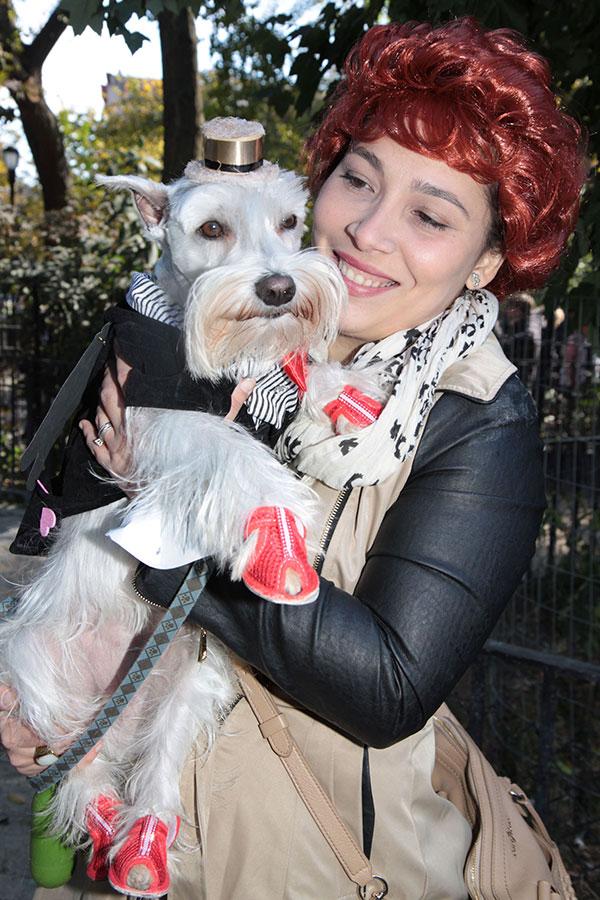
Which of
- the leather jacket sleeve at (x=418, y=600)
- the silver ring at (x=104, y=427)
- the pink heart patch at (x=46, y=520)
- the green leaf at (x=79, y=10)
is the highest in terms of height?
the green leaf at (x=79, y=10)

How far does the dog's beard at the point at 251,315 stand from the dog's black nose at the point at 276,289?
11 mm

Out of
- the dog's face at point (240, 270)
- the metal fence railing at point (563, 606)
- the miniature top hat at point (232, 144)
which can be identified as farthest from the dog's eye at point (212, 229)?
the metal fence railing at point (563, 606)

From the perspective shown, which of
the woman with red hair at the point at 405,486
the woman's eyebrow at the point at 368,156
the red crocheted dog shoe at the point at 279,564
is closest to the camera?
the red crocheted dog shoe at the point at 279,564

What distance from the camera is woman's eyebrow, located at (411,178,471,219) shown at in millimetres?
1996

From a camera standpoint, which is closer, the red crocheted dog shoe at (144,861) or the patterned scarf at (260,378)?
the red crocheted dog shoe at (144,861)

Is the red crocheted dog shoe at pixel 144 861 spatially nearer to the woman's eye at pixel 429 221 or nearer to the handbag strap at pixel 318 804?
the handbag strap at pixel 318 804

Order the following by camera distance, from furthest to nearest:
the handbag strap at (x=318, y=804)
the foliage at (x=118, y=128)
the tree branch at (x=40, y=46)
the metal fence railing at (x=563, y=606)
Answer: the foliage at (x=118, y=128), the tree branch at (x=40, y=46), the metal fence railing at (x=563, y=606), the handbag strap at (x=318, y=804)

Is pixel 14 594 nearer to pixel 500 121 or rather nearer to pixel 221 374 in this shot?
pixel 221 374

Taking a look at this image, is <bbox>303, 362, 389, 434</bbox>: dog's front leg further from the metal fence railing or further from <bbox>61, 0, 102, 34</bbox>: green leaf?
the metal fence railing

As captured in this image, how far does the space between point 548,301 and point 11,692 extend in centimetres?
319

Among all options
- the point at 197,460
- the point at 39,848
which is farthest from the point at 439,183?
the point at 39,848

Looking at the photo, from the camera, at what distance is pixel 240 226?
2.13 meters

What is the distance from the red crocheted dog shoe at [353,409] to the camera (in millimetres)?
1980

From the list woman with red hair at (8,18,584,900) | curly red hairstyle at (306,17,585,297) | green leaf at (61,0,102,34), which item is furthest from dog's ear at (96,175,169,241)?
green leaf at (61,0,102,34)
